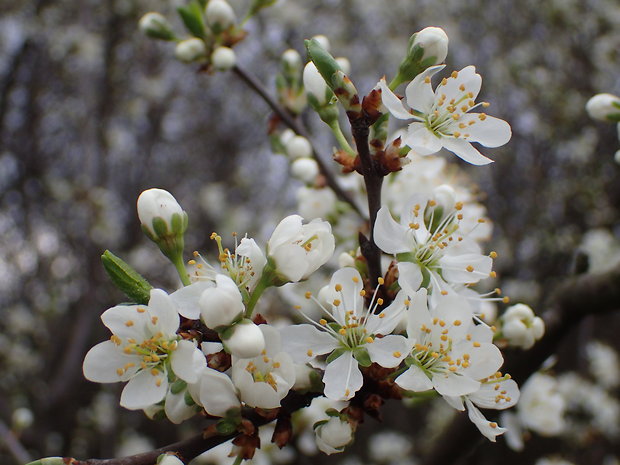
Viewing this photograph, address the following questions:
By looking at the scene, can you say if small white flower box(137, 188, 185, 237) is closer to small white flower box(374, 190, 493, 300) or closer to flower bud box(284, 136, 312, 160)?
small white flower box(374, 190, 493, 300)

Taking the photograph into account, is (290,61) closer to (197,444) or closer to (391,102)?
(391,102)

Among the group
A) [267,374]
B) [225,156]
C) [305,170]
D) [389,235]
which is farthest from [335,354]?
[225,156]

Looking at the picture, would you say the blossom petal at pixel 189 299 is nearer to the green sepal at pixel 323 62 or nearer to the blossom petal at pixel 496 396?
the green sepal at pixel 323 62

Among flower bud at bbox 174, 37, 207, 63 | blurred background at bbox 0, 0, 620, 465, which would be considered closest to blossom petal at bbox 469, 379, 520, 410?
flower bud at bbox 174, 37, 207, 63

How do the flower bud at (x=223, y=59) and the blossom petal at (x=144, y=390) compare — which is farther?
the flower bud at (x=223, y=59)

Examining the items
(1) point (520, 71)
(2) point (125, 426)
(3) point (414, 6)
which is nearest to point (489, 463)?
(2) point (125, 426)

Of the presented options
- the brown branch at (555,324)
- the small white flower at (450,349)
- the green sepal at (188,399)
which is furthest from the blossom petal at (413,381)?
the brown branch at (555,324)
